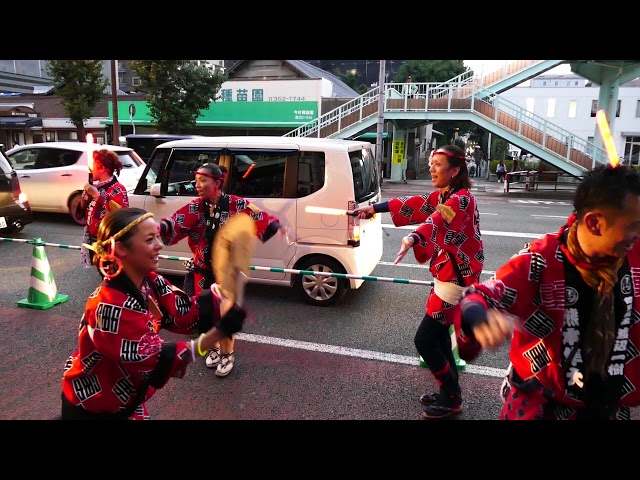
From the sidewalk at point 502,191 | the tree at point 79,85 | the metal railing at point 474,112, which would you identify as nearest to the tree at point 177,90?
the tree at point 79,85

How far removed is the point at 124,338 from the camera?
186 cm

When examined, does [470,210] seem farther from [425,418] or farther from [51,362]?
[51,362]

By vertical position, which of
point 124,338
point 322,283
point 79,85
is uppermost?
point 79,85

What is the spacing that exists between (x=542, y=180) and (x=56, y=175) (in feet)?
61.2

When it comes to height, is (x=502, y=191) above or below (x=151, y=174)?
below

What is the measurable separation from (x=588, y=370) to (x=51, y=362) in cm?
429

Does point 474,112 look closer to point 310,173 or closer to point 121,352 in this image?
point 310,173

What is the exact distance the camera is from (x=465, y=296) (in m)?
1.82

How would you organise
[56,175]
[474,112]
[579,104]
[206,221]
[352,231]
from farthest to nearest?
[579,104]
[474,112]
[56,175]
[352,231]
[206,221]

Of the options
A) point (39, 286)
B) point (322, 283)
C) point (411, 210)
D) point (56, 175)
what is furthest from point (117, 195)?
point (56, 175)

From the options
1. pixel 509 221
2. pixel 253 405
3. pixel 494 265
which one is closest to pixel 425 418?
pixel 253 405

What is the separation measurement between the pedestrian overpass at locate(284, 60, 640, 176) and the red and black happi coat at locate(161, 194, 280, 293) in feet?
52.5

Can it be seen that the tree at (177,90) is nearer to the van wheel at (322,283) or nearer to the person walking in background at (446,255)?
the van wheel at (322,283)

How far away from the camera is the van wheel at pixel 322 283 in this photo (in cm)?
550
